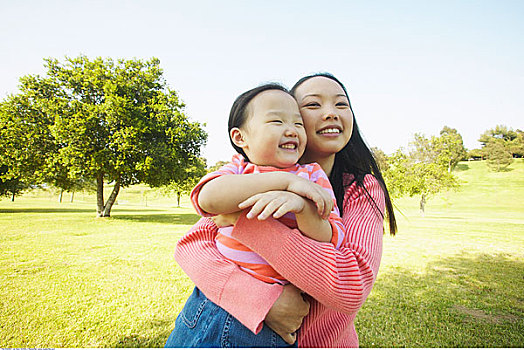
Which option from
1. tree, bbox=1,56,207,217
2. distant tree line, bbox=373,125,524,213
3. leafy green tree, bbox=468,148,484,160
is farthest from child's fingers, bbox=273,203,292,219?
leafy green tree, bbox=468,148,484,160

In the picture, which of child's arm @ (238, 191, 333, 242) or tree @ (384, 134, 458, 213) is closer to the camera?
child's arm @ (238, 191, 333, 242)

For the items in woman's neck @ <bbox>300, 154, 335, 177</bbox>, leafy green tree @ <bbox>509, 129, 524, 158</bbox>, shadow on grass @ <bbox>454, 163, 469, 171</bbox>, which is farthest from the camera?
leafy green tree @ <bbox>509, 129, 524, 158</bbox>

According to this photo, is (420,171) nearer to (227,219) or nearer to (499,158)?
(227,219)

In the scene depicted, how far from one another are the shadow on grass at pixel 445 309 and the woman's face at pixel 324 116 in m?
3.55

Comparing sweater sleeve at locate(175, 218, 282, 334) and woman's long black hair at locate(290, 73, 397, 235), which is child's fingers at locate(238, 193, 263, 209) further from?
woman's long black hair at locate(290, 73, 397, 235)

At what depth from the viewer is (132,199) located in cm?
6581

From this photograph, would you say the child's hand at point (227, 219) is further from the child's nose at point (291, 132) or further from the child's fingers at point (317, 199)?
the child's nose at point (291, 132)

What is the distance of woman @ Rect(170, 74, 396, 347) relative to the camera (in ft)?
3.66

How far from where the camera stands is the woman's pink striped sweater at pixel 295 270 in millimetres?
1106

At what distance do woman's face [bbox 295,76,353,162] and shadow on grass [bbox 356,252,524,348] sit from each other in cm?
355

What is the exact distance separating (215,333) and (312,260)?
51 cm

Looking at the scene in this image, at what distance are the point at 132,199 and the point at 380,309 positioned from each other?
221 ft

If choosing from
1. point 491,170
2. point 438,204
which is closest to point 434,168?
point 438,204

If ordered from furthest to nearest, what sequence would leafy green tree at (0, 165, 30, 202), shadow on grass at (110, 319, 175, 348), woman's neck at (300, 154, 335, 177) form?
leafy green tree at (0, 165, 30, 202) < shadow on grass at (110, 319, 175, 348) < woman's neck at (300, 154, 335, 177)
